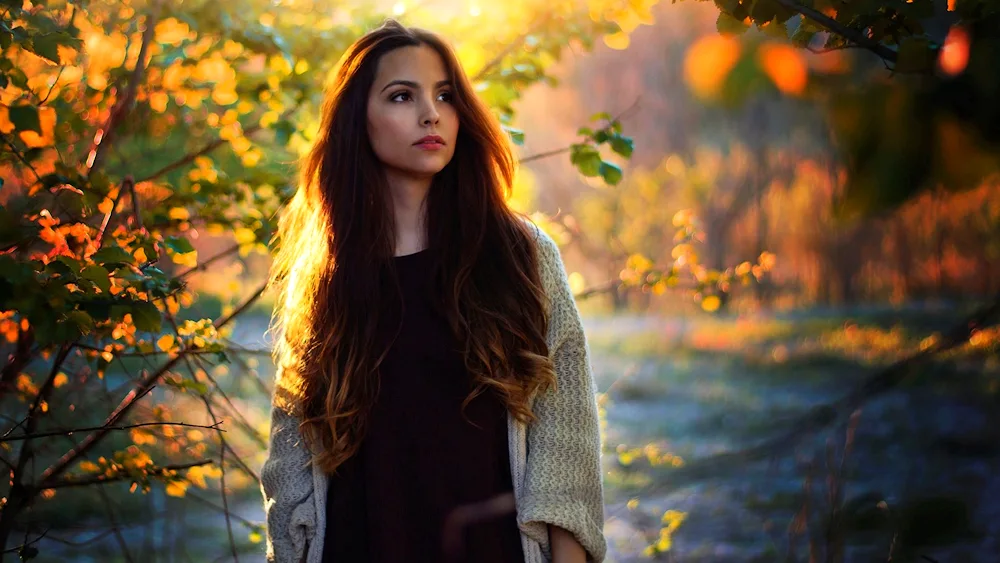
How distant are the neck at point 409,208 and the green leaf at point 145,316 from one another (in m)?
0.57

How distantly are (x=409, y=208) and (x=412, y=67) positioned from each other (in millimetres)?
286

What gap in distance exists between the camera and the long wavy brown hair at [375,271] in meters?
1.77

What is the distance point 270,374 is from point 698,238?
7214 mm

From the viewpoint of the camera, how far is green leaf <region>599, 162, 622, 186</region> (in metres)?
2.24

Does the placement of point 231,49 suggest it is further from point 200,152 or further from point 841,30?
point 841,30

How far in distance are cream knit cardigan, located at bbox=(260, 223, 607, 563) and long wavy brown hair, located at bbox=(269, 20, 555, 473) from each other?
0.12 ft

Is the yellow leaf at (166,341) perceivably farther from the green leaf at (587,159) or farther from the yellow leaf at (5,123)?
the green leaf at (587,159)

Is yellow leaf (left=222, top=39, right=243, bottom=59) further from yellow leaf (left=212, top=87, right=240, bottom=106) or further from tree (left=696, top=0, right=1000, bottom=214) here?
tree (left=696, top=0, right=1000, bottom=214)

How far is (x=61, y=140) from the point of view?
89.2 inches

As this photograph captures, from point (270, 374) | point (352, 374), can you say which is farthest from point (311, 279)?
point (270, 374)

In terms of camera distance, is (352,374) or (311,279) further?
(311,279)

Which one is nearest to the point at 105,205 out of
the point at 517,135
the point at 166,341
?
the point at 166,341

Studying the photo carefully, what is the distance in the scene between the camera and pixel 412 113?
1883mm

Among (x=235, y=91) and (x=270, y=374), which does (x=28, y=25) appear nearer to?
(x=235, y=91)
